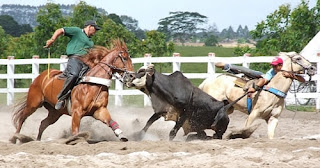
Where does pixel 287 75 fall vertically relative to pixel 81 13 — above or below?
below

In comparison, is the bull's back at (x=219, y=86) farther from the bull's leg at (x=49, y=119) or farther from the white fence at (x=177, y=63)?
the white fence at (x=177, y=63)

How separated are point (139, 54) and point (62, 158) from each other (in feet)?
A: 61.1

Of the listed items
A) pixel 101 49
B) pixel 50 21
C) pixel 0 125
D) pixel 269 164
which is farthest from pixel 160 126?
pixel 50 21

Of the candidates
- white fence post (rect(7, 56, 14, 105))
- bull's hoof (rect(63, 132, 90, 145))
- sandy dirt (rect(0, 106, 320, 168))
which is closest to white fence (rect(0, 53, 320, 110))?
white fence post (rect(7, 56, 14, 105))

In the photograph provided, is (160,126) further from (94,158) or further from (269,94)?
(94,158)

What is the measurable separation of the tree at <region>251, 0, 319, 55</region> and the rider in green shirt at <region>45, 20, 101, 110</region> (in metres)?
13.5

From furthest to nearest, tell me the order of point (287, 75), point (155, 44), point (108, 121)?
point (155, 44) → point (287, 75) → point (108, 121)

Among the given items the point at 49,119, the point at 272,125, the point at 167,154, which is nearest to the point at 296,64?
the point at 272,125

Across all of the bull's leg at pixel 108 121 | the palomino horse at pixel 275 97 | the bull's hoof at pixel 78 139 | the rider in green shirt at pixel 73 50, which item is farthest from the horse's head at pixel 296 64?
the bull's hoof at pixel 78 139

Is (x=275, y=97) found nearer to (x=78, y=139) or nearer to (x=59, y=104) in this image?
(x=78, y=139)

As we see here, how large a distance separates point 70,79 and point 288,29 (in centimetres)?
1499

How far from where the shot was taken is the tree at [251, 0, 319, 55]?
78.1 feet

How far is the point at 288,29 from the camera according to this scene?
24078 mm

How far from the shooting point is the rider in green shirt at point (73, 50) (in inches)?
412
